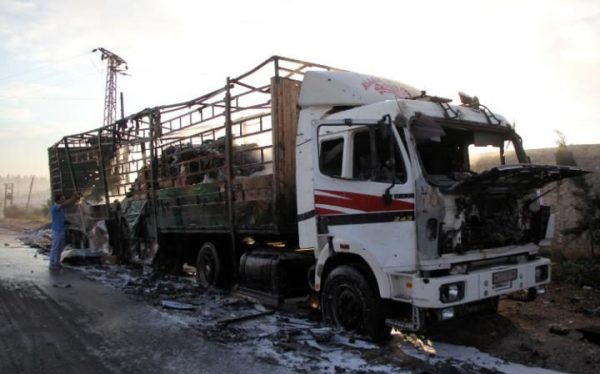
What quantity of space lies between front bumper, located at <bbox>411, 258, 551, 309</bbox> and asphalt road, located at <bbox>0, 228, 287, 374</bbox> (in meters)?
1.47

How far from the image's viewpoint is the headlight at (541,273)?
565 cm

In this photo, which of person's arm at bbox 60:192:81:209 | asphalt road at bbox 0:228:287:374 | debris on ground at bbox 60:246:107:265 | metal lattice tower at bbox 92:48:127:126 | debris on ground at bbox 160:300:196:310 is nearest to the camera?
asphalt road at bbox 0:228:287:374

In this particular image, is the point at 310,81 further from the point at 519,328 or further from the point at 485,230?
the point at 519,328

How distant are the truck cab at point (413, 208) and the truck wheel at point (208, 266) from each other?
2864mm

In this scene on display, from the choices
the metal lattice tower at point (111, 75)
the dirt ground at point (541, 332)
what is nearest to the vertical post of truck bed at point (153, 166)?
the dirt ground at point (541, 332)

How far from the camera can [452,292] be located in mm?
4758

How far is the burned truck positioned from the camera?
16.0ft

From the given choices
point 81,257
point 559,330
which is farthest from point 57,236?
point 559,330

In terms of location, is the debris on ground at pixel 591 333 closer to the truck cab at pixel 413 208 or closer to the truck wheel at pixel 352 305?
the truck cab at pixel 413 208

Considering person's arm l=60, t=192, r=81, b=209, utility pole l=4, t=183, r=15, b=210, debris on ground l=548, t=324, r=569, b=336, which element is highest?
utility pole l=4, t=183, r=15, b=210

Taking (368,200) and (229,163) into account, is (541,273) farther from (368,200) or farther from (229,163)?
(229,163)

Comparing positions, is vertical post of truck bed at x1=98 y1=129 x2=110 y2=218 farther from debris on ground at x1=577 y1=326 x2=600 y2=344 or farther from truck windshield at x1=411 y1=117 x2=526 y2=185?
debris on ground at x1=577 y1=326 x2=600 y2=344

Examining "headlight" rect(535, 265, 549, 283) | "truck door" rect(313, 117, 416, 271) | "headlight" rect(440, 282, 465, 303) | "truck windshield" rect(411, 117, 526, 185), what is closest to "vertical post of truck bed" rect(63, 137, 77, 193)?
"truck door" rect(313, 117, 416, 271)

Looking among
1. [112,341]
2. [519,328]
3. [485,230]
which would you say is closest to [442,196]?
[485,230]
